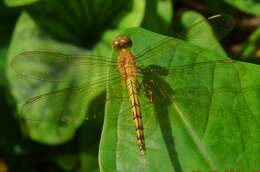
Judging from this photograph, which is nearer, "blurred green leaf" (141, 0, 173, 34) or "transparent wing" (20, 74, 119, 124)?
"transparent wing" (20, 74, 119, 124)

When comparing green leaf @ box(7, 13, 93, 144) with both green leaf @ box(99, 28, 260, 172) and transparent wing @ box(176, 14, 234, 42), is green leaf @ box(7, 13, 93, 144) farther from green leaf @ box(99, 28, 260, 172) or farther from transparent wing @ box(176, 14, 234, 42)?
transparent wing @ box(176, 14, 234, 42)

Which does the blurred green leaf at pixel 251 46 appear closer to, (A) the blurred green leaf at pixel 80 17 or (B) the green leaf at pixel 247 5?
(B) the green leaf at pixel 247 5

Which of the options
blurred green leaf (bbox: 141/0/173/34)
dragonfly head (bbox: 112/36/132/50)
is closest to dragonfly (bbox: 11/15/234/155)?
dragonfly head (bbox: 112/36/132/50)

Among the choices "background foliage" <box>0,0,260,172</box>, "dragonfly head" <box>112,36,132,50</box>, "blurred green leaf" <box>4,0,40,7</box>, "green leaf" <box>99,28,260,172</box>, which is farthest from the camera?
"background foliage" <box>0,0,260,172</box>

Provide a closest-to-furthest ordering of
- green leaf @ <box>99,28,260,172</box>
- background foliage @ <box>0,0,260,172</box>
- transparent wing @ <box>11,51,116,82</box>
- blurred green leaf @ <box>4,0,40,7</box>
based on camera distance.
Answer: green leaf @ <box>99,28,260,172</box>
transparent wing @ <box>11,51,116,82</box>
blurred green leaf @ <box>4,0,40,7</box>
background foliage @ <box>0,0,260,172</box>

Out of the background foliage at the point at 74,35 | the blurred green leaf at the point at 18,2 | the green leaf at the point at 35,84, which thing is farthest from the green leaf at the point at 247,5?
the blurred green leaf at the point at 18,2

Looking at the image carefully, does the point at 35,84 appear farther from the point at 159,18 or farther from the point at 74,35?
the point at 159,18

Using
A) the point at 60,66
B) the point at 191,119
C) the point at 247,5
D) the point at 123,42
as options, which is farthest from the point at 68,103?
the point at 247,5
